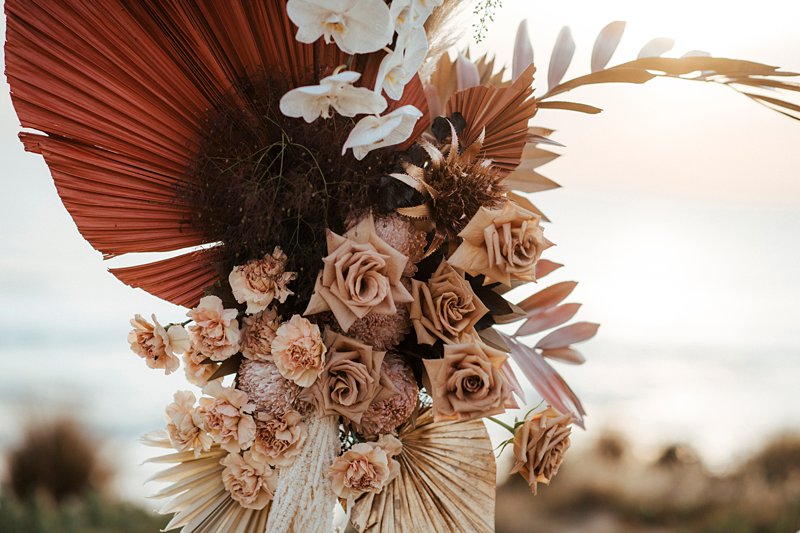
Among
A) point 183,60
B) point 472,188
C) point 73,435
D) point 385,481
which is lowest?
point 73,435

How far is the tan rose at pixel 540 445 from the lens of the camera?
2.34ft

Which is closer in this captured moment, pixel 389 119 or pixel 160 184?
pixel 389 119

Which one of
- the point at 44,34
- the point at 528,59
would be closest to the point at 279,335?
the point at 44,34

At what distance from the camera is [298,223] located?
0.63 metres

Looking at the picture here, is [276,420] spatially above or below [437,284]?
below

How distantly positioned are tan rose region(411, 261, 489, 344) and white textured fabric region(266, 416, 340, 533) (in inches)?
5.1

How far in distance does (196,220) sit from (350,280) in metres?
0.18

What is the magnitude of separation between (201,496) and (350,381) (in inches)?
9.3

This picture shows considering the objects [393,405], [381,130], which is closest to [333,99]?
[381,130]

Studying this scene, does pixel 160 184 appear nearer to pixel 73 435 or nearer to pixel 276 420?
pixel 276 420

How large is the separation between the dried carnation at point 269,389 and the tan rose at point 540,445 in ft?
0.74

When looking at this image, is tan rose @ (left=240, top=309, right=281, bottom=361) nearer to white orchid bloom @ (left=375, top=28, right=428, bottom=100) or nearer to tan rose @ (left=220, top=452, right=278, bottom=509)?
tan rose @ (left=220, top=452, right=278, bottom=509)

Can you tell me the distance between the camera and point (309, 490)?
678mm

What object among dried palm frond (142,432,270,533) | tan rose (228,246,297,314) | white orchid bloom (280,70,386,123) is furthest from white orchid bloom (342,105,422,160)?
dried palm frond (142,432,270,533)
